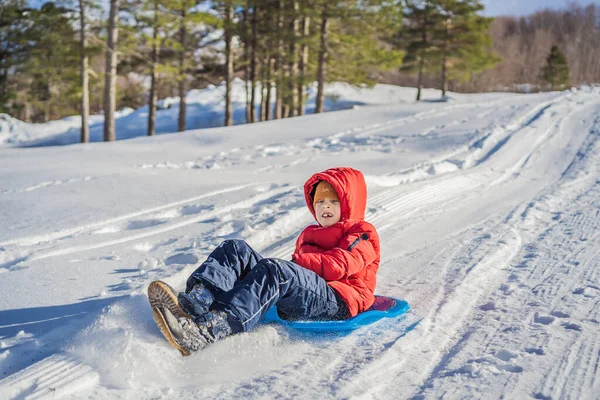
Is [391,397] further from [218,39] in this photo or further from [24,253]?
[218,39]

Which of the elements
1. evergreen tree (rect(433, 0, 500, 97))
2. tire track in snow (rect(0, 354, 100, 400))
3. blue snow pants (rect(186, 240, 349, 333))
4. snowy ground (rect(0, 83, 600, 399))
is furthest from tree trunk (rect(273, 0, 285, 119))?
Result: tire track in snow (rect(0, 354, 100, 400))

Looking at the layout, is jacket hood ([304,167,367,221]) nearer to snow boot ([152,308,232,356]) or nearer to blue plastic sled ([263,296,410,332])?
blue plastic sled ([263,296,410,332])

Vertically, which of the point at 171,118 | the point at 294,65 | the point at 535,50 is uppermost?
the point at 535,50

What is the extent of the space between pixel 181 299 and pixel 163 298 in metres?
0.12

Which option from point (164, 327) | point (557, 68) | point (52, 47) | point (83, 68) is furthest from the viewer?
point (557, 68)

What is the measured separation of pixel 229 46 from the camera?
1697cm

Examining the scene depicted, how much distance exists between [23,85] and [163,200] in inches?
980

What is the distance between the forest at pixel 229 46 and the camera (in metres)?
13.3

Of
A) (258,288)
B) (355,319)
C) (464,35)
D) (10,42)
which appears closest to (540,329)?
(355,319)

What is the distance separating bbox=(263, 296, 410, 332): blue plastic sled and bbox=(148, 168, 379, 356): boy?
0.05 metres

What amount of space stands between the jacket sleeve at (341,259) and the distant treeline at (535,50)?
130 ft

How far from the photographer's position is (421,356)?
2.35 meters

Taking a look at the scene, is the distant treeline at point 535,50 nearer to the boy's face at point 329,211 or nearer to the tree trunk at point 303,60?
the tree trunk at point 303,60

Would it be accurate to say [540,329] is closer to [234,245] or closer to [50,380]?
[234,245]
